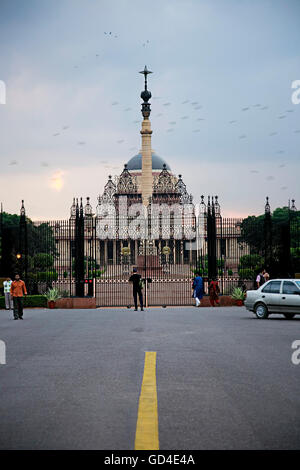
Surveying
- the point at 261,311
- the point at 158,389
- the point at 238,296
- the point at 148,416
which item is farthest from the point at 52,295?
the point at 148,416

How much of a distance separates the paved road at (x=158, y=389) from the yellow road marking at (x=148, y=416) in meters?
0.08

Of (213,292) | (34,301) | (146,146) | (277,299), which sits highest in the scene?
(146,146)

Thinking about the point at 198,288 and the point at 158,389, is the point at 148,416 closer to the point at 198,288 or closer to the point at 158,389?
the point at 158,389

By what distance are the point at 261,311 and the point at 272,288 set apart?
0.85m

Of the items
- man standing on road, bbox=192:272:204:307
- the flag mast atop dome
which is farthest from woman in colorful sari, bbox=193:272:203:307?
the flag mast atop dome

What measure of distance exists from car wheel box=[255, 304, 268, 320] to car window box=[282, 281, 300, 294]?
3.00ft

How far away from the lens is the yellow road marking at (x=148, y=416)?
19.8 feet

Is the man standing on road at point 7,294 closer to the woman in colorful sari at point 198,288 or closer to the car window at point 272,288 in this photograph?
the woman in colorful sari at point 198,288

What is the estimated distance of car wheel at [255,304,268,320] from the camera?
868 inches

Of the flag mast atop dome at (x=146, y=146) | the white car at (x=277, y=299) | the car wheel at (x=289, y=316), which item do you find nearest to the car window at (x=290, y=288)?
the white car at (x=277, y=299)

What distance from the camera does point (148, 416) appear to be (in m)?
7.18

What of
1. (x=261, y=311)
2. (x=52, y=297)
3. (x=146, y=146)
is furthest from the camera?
(x=146, y=146)

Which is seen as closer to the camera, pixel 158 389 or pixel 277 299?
pixel 158 389
